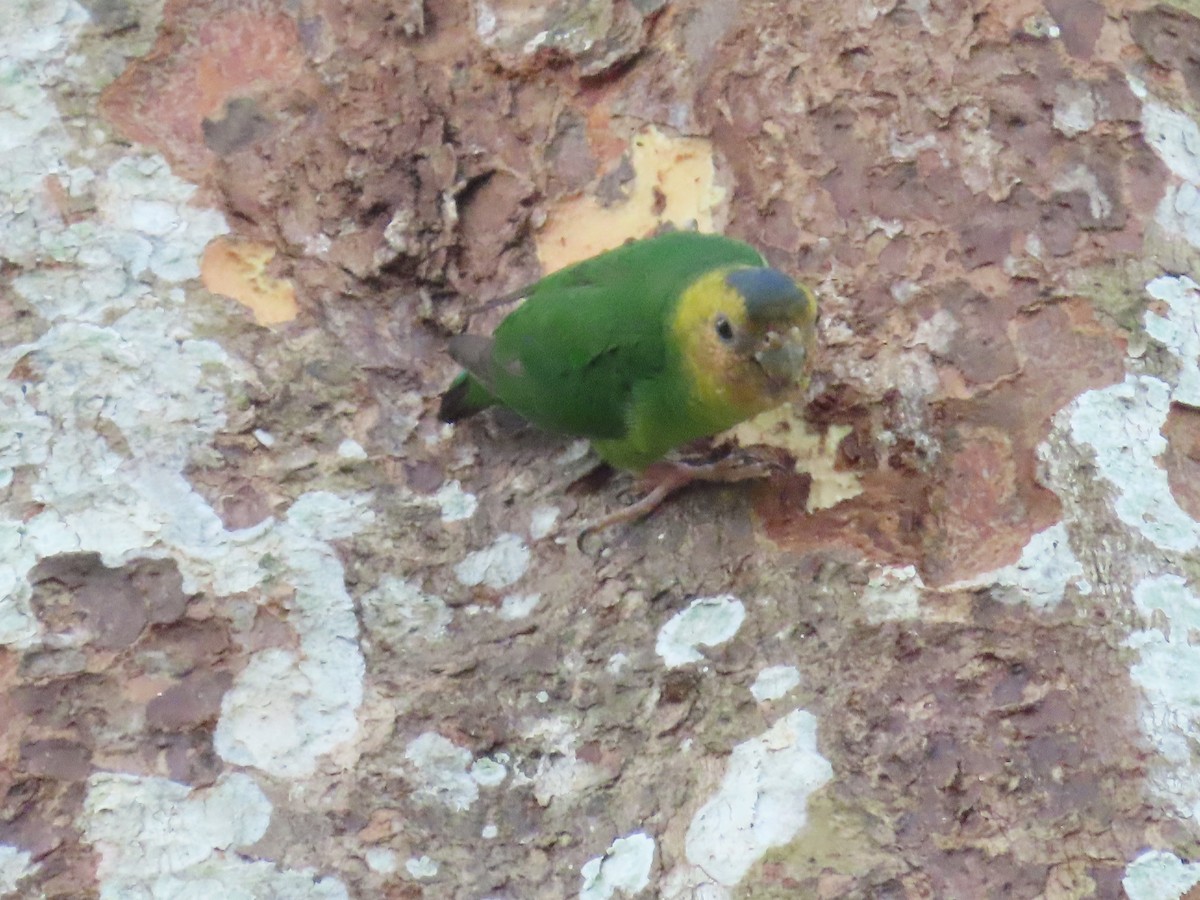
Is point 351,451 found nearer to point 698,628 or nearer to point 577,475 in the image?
point 577,475

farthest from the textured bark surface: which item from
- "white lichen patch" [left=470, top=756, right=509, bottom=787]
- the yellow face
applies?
the yellow face

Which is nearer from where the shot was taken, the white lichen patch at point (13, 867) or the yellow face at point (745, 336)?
the white lichen patch at point (13, 867)

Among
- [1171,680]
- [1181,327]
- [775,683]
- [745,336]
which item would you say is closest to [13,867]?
[775,683]

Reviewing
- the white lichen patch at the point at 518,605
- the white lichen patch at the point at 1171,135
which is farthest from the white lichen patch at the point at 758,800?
the white lichen patch at the point at 1171,135

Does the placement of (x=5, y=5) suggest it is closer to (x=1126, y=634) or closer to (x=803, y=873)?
(x=803, y=873)

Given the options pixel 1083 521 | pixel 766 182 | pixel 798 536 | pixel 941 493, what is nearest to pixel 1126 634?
pixel 1083 521

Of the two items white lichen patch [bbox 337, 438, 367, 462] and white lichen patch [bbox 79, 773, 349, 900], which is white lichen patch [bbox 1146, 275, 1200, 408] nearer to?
white lichen patch [bbox 337, 438, 367, 462]

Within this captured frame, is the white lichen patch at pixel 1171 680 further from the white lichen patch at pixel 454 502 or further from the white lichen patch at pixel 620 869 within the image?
the white lichen patch at pixel 454 502

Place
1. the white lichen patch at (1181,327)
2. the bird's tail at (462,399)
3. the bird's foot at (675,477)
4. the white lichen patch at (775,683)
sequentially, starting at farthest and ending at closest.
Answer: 1. the bird's tail at (462,399)
2. the bird's foot at (675,477)
3. the white lichen patch at (1181,327)
4. the white lichen patch at (775,683)
